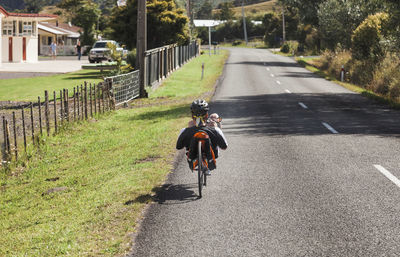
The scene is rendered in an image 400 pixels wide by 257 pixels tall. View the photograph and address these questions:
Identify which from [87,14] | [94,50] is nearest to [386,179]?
[94,50]

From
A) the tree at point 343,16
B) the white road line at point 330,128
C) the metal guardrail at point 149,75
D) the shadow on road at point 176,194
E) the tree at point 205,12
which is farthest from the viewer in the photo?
the tree at point 205,12

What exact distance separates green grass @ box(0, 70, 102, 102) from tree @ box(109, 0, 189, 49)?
20.0 feet

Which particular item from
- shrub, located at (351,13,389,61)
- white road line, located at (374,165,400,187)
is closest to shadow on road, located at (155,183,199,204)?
white road line, located at (374,165,400,187)

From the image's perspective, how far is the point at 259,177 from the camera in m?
9.11

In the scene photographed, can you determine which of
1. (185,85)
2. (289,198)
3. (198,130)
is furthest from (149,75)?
(289,198)

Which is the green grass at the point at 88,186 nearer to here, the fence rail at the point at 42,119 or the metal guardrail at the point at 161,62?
the fence rail at the point at 42,119

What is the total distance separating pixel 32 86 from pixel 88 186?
19951 millimetres

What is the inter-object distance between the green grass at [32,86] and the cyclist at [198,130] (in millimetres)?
15455

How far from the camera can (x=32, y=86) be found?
27672mm

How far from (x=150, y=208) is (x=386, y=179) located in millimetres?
3989

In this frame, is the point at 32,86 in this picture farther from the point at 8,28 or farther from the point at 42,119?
the point at 8,28

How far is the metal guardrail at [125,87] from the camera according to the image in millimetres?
20506

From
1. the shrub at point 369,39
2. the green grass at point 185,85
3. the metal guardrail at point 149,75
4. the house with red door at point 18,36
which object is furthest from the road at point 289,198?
the house with red door at point 18,36

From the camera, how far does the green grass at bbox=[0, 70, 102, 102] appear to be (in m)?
23.5
